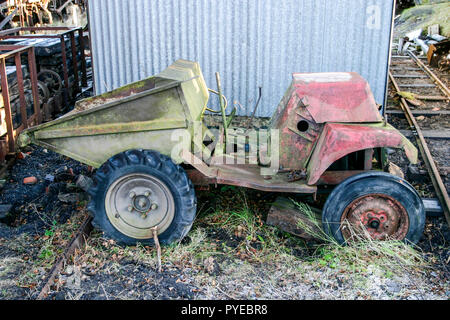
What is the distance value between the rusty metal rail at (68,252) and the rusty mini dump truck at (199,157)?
11.5 inches

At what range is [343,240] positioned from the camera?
17.1 ft

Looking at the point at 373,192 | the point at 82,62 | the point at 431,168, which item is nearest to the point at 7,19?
the point at 82,62

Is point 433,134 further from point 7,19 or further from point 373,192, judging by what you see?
point 7,19

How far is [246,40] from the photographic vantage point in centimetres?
903

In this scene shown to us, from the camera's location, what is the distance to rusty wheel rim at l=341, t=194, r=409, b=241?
5.09m

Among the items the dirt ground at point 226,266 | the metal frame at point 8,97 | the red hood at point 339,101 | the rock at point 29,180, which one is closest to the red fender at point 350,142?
the red hood at point 339,101

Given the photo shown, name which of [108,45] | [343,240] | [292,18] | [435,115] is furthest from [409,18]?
[343,240]

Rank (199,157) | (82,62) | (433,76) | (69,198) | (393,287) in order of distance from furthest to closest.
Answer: (433,76) → (82,62) → (69,198) → (199,157) → (393,287)

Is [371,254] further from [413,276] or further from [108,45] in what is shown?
[108,45]

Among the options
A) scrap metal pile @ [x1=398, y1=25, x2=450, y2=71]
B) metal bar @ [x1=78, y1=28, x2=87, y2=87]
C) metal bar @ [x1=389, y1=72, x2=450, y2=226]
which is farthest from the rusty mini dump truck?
scrap metal pile @ [x1=398, y1=25, x2=450, y2=71]

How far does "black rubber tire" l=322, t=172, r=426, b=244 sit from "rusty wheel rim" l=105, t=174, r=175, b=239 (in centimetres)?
174

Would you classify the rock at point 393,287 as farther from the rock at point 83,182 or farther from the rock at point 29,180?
the rock at point 29,180

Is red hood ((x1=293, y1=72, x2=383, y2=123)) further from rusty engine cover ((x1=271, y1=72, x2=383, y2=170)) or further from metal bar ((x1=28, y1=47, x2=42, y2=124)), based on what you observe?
metal bar ((x1=28, y1=47, x2=42, y2=124))

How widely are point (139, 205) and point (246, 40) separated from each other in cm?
488
